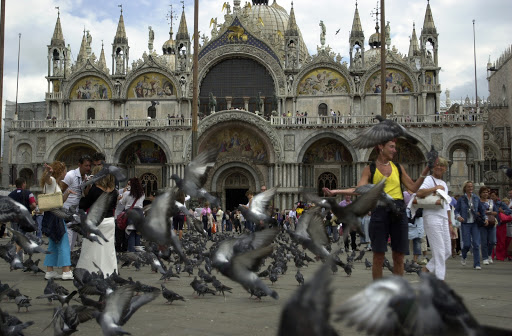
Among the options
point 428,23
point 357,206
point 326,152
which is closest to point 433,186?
point 357,206

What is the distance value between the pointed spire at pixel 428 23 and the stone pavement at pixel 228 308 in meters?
28.8

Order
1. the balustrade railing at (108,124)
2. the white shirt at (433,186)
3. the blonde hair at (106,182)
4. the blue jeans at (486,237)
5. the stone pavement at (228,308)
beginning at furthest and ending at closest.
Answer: the balustrade railing at (108,124) < the blue jeans at (486,237) < the blonde hair at (106,182) < the white shirt at (433,186) < the stone pavement at (228,308)

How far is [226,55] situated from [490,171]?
23.5 m

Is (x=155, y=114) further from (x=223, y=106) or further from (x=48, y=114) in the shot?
(x=48, y=114)

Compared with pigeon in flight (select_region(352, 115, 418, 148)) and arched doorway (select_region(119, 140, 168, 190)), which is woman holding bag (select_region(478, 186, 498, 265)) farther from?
arched doorway (select_region(119, 140, 168, 190))

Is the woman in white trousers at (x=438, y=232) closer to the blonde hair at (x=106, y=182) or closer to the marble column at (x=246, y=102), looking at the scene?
the blonde hair at (x=106, y=182)

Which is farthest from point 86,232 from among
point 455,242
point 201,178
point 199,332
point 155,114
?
point 155,114

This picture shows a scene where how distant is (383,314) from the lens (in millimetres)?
2801

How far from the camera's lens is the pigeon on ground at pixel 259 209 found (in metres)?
7.05

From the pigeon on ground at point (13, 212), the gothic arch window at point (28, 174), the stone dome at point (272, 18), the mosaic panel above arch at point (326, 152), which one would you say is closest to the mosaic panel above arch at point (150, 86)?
the gothic arch window at point (28, 174)

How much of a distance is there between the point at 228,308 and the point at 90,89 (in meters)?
32.9

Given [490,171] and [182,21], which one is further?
[490,171]

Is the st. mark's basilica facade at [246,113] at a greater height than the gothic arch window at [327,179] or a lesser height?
greater

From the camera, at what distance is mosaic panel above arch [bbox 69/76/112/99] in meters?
37.1
